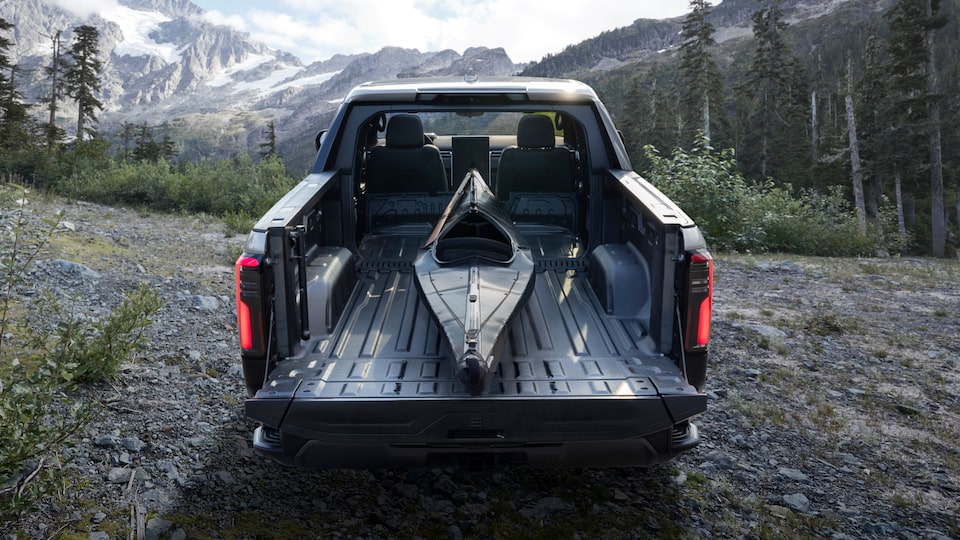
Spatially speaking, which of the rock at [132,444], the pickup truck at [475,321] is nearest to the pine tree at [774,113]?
the pickup truck at [475,321]

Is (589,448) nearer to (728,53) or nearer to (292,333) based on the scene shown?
(292,333)

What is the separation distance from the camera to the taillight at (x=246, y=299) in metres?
3.10

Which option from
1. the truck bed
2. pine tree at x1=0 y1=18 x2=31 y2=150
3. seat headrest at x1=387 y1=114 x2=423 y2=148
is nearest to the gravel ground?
the truck bed

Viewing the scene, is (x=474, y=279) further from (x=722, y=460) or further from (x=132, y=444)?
(x=132, y=444)

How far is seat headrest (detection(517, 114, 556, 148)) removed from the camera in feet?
19.5

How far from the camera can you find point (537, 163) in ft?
19.8

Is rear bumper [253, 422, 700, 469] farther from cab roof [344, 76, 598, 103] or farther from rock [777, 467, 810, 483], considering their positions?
cab roof [344, 76, 598, 103]

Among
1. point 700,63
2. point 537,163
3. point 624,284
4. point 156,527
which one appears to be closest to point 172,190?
point 537,163

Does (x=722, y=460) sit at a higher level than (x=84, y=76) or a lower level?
lower

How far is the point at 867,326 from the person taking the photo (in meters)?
7.48

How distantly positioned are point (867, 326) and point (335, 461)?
274 inches

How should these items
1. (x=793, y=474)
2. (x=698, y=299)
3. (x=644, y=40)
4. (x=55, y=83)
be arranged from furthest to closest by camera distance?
1. (x=644, y=40)
2. (x=55, y=83)
3. (x=793, y=474)
4. (x=698, y=299)

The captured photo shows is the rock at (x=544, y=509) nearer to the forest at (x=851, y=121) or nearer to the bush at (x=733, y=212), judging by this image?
the bush at (x=733, y=212)

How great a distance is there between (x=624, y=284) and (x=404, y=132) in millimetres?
2915
